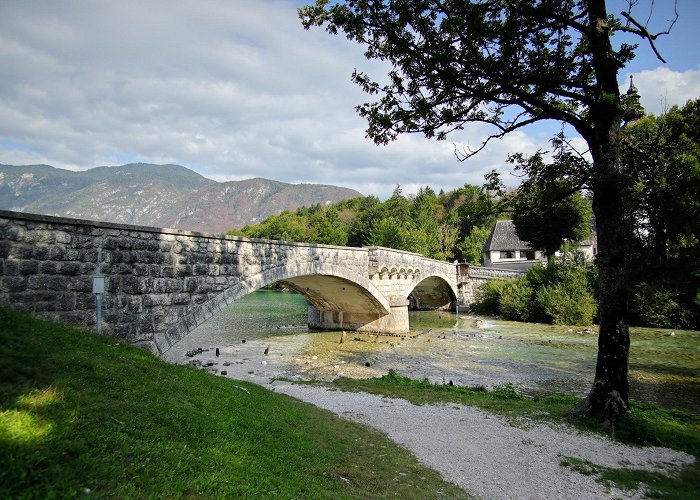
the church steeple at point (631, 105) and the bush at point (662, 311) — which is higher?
the church steeple at point (631, 105)

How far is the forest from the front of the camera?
7.73m

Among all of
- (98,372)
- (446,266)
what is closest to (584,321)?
(446,266)

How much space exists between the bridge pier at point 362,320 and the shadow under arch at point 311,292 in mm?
275

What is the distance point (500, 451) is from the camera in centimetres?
633

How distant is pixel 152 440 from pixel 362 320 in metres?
23.5

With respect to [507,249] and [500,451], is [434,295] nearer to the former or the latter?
[507,249]

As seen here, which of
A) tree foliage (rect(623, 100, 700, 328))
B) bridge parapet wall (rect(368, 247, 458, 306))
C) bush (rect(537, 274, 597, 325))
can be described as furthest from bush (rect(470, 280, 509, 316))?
tree foliage (rect(623, 100, 700, 328))

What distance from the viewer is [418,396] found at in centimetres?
973

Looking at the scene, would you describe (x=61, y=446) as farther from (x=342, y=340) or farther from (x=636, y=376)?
(x=342, y=340)

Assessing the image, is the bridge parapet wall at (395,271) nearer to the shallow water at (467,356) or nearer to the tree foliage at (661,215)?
the shallow water at (467,356)

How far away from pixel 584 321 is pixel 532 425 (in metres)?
23.4

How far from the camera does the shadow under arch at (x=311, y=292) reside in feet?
39.0

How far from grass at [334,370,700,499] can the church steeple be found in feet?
17.2

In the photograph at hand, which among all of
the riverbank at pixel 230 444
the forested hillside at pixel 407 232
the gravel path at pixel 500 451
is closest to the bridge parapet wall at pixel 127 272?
the riverbank at pixel 230 444
